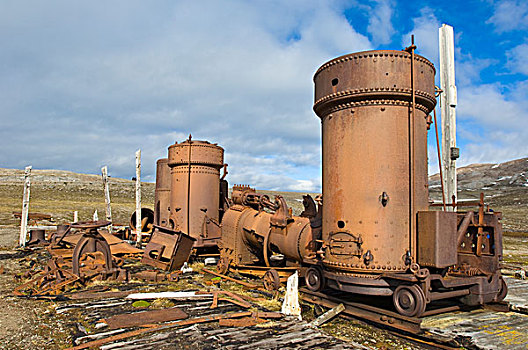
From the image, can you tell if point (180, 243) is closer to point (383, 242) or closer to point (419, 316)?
point (383, 242)

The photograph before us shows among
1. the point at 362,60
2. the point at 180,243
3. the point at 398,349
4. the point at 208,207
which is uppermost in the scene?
the point at 362,60

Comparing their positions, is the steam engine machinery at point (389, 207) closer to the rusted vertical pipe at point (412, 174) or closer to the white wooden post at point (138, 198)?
the rusted vertical pipe at point (412, 174)

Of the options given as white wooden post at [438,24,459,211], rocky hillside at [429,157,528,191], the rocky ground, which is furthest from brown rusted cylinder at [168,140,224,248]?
rocky hillside at [429,157,528,191]

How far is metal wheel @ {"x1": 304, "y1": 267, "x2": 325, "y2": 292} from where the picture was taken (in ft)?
25.4

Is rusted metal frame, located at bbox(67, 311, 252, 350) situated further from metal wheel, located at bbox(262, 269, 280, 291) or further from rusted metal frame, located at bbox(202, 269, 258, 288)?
rusted metal frame, located at bbox(202, 269, 258, 288)

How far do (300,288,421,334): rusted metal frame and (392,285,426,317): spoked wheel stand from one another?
15 centimetres

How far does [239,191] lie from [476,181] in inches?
3700

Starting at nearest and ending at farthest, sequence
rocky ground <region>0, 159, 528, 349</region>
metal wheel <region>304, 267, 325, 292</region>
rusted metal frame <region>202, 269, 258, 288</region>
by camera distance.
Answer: rocky ground <region>0, 159, 528, 349</region> → metal wheel <region>304, 267, 325, 292</region> → rusted metal frame <region>202, 269, 258, 288</region>

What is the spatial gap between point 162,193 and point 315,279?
44.0 ft

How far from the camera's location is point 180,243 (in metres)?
12.0

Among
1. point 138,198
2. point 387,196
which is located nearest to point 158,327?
point 387,196

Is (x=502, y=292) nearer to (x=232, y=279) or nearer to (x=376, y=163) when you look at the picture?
(x=376, y=163)

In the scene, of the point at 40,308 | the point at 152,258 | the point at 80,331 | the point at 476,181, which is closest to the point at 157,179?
the point at 152,258

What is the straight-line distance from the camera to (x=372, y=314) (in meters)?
6.54
